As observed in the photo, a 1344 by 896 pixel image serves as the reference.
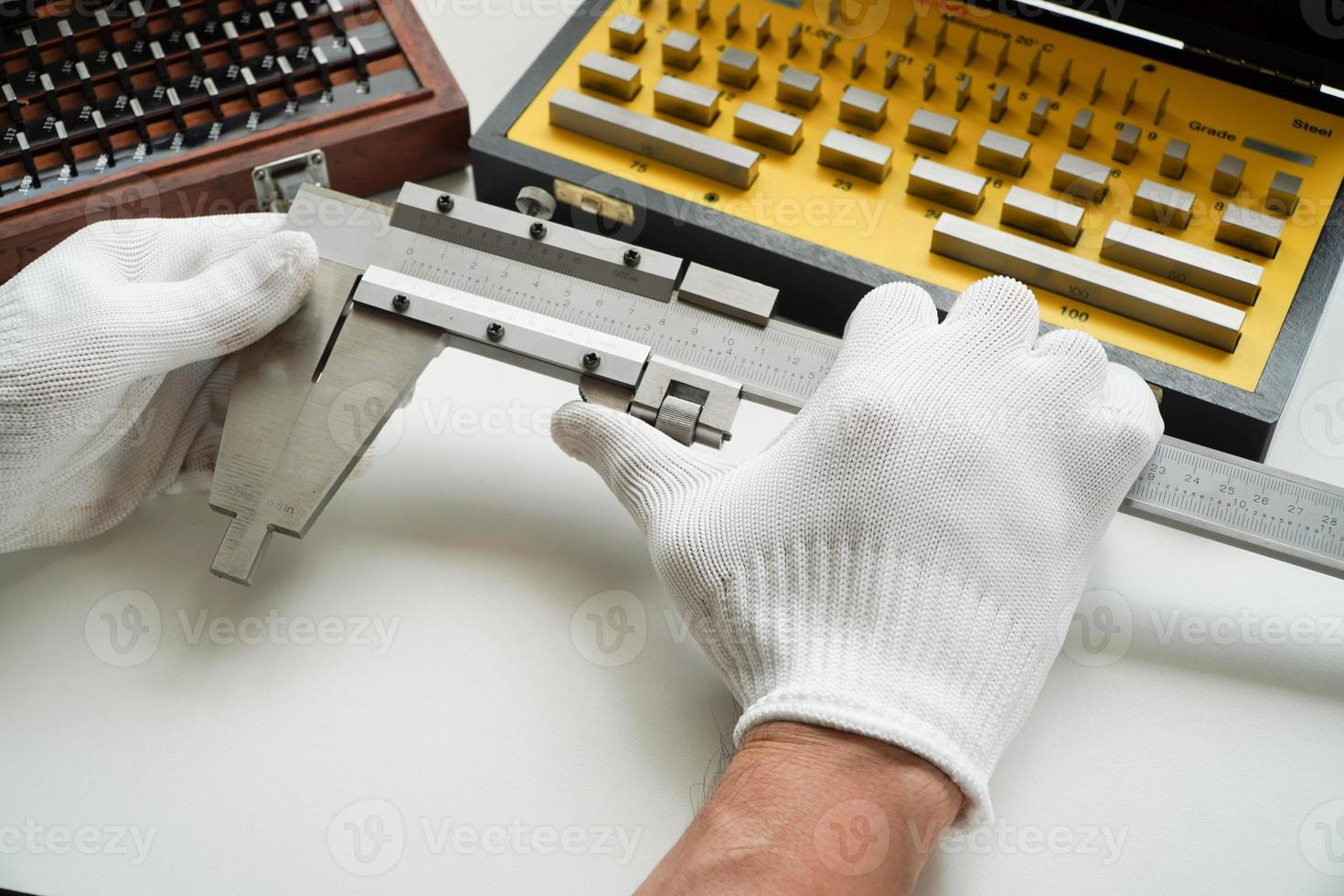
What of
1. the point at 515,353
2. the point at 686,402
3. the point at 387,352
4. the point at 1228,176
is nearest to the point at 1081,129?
the point at 1228,176

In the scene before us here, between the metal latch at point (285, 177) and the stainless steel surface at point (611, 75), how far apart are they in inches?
12.4

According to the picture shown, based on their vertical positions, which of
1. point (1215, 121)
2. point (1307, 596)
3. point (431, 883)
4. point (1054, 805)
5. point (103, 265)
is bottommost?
point (431, 883)

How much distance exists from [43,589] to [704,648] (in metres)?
0.65

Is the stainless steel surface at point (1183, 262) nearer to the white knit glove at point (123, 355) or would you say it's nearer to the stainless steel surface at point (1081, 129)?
the stainless steel surface at point (1081, 129)

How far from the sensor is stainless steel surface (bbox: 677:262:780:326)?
110 centimetres

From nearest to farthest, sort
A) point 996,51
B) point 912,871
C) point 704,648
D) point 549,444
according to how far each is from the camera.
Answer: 1. point 912,871
2. point 704,648
3. point 549,444
4. point 996,51

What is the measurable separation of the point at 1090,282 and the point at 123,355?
918mm

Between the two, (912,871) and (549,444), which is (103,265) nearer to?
(549,444)

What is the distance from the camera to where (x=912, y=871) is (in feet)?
2.85

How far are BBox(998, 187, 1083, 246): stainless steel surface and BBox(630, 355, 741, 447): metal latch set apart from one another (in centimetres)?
38

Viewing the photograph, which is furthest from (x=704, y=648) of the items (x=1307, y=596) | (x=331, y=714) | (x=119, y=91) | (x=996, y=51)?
(x=119, y=91)

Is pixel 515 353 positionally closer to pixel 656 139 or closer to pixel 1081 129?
pixel 656 139

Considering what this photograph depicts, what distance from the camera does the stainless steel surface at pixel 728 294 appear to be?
1104mm

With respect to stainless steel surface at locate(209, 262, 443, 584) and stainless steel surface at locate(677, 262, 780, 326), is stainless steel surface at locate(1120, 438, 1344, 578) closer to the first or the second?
stainless steel surface at locate(677, 262, 780, 326)
